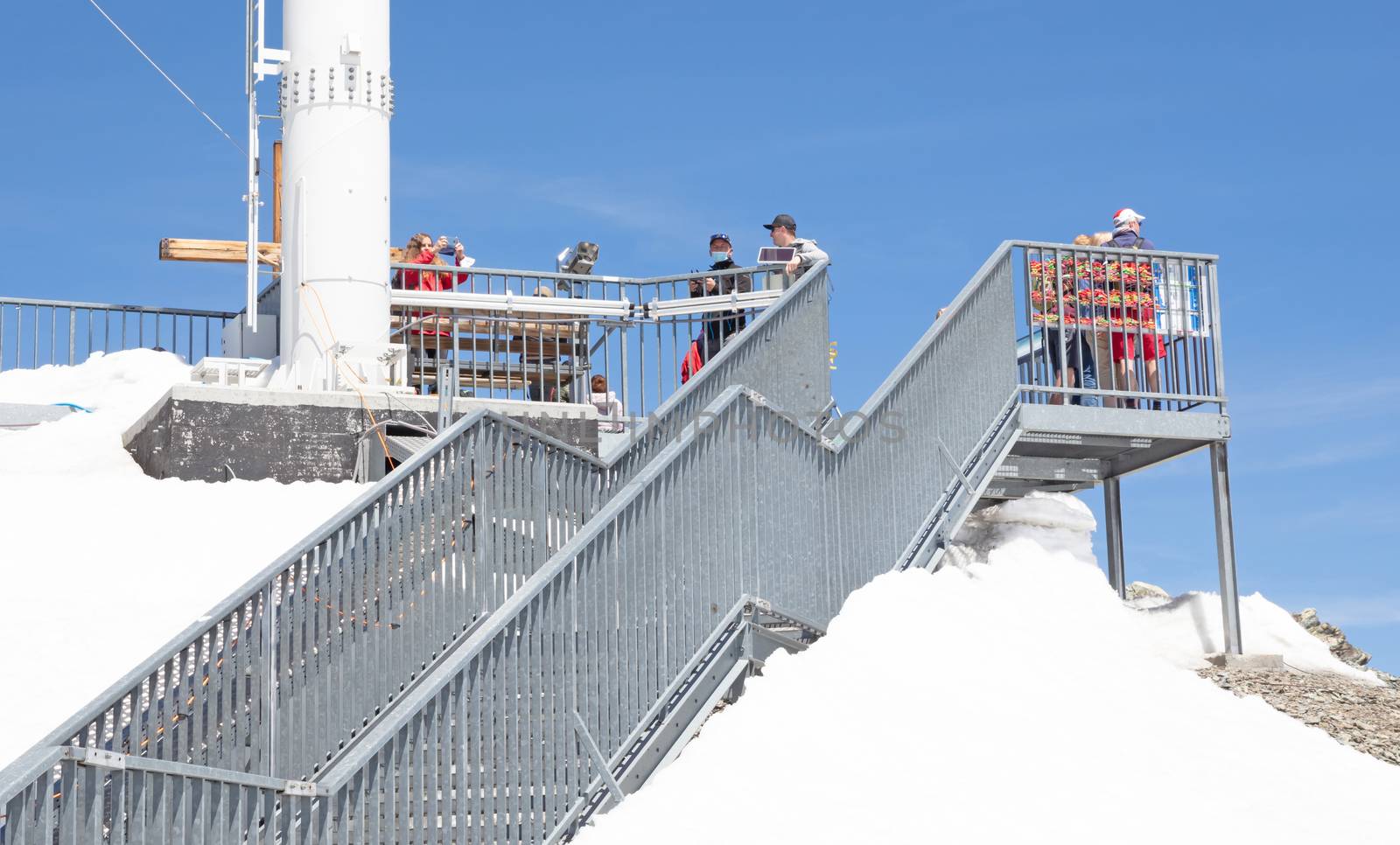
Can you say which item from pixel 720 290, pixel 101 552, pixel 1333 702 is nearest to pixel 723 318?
pixel 720 290

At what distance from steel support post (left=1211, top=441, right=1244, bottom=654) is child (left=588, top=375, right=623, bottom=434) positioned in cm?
524

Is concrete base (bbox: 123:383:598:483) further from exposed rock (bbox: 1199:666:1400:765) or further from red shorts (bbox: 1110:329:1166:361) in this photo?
exposed rock (bbox: 1199:666:1400:765)

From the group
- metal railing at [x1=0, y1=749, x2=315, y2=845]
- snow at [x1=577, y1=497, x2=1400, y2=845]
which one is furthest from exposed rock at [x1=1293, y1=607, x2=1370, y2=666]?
metal railing at [x1=0, y1=749, x2=315, y2=845]

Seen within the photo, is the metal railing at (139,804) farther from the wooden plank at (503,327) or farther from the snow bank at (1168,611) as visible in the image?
the wooden plank at (503,327)

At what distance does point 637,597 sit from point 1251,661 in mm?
6561

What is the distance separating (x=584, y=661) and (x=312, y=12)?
9689 millimetres

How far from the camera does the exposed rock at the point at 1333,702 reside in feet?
37.5

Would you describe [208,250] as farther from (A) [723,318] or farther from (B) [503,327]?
(A) [723,318]

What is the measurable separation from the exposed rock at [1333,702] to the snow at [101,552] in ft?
22.8

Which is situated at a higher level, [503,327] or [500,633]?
[503,327]

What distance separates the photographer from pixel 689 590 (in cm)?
916

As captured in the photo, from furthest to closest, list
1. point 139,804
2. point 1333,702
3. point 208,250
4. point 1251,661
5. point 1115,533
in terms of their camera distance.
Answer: point 208,250 → point 1115,533 → point 1251,661 → point 1333,702 → point 139,804

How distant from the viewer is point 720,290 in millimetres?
17203

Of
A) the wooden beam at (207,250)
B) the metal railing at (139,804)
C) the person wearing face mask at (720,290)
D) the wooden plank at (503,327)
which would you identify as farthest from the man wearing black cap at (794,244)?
the metal railing at (139,804)
